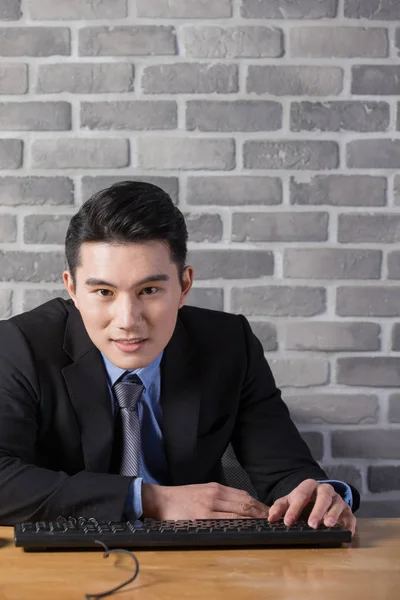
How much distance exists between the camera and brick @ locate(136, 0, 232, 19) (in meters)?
2.33

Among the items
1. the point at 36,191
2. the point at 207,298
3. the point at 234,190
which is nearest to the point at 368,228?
the point at 234,190

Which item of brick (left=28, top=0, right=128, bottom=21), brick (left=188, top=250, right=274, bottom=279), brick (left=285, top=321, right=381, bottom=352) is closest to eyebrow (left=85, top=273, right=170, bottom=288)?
brick (left=188, top=250, right=274, bottom=279)

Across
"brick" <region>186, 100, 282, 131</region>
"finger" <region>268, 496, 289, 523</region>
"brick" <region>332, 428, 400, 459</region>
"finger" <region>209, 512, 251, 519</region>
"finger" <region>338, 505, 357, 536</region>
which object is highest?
"brick" <region>186, 100, 282, 131</region>

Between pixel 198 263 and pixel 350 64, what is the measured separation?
0.71 m

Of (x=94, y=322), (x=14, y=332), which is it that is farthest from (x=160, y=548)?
(x=14, y=332)

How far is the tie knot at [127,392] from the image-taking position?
183 centimetres

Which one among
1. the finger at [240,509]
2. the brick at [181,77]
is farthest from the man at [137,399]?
the brick at [181,77]

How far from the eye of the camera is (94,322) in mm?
1685

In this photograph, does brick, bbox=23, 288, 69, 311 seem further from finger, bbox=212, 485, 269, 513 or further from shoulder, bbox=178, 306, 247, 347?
finger, bbox=212, 485, 269, 513

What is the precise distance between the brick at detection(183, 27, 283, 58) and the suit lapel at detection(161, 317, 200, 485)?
2.95ft

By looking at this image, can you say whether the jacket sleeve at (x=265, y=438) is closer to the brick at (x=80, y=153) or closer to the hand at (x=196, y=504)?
the hand at (x=196, y=504)

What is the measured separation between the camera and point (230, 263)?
7.76ft

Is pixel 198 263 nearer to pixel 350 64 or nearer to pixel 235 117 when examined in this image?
pixel 235 117

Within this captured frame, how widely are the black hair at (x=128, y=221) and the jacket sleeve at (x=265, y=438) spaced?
370 millimetres
